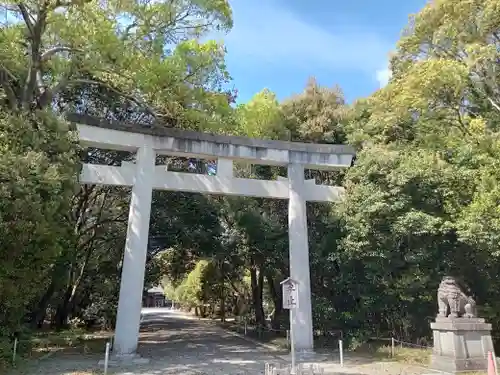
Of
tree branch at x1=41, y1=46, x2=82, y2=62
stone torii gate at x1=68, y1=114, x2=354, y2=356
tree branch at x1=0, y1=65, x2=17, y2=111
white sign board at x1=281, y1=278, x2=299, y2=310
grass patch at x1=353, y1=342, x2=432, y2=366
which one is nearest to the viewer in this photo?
white sign board at x1=281, y1=278, x2=299, y2=310

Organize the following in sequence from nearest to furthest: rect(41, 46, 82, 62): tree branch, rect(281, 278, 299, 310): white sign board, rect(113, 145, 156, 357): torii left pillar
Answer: rect(281, 278, 299, 310): white sign board
rect(113, 145, 156, 357): torii left pillar
rect(41, 46, 82, 62): tree branch

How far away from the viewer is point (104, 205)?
19.0 metres

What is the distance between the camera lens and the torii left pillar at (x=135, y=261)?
37.0ft

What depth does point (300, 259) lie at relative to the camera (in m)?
13.2

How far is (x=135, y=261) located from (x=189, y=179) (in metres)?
2.99

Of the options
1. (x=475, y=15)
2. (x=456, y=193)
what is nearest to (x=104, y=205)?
(x=456, y=193)

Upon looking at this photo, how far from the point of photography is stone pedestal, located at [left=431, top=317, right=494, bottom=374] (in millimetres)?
9359

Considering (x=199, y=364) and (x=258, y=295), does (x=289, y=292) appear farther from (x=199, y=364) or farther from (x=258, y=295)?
(x=258, y=295)

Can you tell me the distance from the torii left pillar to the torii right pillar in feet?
14.9

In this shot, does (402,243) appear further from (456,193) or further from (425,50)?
(425,50)

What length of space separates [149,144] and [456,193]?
30.6 ft

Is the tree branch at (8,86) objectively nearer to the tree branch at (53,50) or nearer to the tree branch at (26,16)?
the tree branch at (53,50)

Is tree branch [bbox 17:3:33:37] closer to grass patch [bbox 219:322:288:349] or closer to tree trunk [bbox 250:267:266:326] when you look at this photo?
grass patch [bbox 219:322:288:349]

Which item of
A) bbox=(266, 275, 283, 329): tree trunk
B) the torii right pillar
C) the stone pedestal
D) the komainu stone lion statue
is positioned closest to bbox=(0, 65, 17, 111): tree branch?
the torii right pillar
